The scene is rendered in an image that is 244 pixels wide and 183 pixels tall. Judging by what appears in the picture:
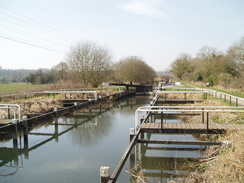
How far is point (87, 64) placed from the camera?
33250 mm

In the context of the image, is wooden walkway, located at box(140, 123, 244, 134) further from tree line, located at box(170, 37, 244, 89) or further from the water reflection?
tree line, located at box(170, 37, 244, 89)

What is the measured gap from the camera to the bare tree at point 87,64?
3288cm

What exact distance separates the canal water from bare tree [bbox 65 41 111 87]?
2018 cm

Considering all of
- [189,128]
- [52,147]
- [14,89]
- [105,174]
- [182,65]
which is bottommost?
[52,147]

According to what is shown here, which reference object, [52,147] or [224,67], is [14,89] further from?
[224,67]

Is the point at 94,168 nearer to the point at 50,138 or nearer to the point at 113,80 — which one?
the point at 50,138

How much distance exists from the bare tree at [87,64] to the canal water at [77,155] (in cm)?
2018

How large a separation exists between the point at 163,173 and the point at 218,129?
7.07 feet

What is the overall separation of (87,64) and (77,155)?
25.4 meters

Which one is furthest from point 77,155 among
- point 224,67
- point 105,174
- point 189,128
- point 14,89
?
point 224,67

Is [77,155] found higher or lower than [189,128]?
lower

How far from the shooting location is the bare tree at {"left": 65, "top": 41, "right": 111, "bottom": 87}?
32.9 m

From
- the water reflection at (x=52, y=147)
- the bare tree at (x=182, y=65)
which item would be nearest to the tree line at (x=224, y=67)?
the bare tree at (x=182, y=65)

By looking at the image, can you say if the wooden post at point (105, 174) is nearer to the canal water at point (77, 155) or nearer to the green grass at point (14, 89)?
the canal water at point (77, 155)
